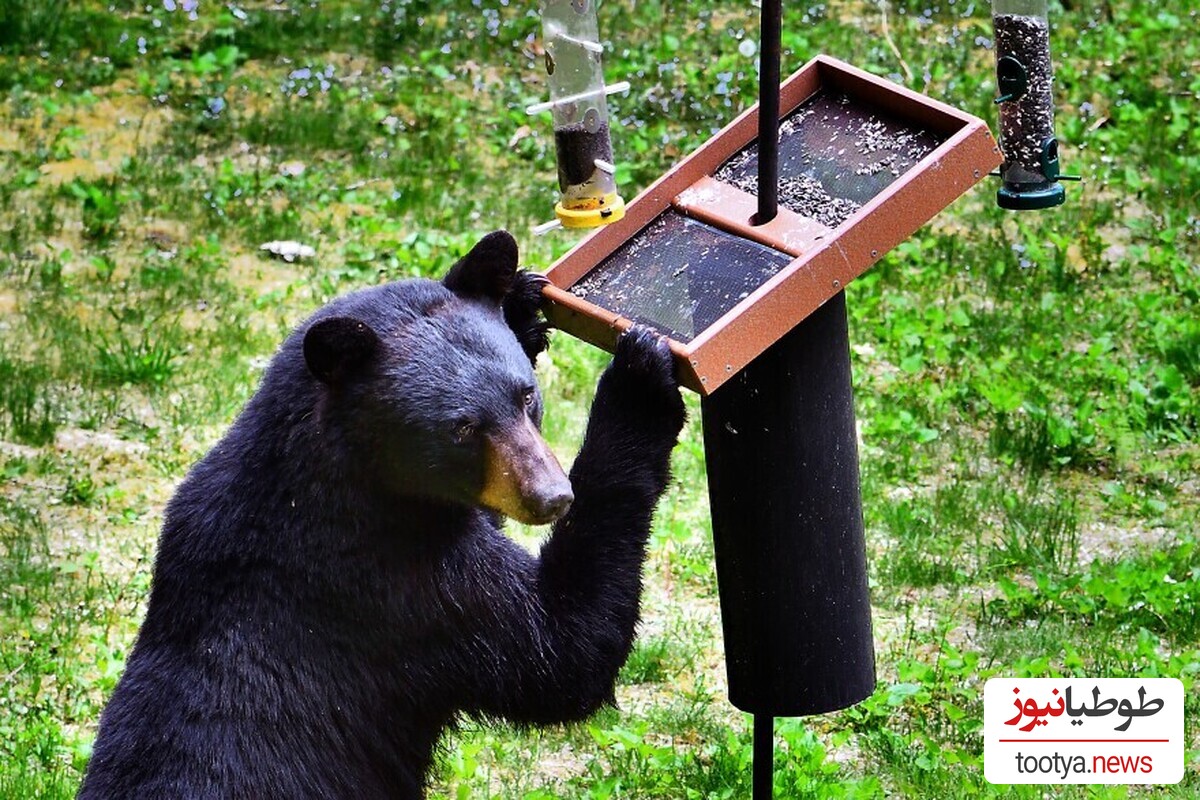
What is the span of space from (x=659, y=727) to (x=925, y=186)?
2.37m

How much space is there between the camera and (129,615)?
6.41 metres

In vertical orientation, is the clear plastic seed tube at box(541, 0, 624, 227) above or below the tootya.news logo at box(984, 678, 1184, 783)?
above

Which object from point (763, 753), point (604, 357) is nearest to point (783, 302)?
point (763, 753)

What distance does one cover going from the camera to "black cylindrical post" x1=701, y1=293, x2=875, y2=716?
14.9 feet

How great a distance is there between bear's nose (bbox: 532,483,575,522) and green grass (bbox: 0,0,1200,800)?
1.26m

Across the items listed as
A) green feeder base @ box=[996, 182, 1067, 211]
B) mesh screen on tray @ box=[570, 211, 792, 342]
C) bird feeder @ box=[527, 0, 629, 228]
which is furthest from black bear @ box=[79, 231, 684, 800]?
green feeder base @ box=[996, 182, 1067, 211]

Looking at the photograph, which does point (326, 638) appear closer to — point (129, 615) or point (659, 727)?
point (659, 727)

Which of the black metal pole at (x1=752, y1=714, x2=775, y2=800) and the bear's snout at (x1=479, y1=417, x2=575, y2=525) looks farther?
the black metal pole at (x1=752, y1=714, x2=775, y2=800)

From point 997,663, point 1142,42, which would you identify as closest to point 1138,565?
point 997,663

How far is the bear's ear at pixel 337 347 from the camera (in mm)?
4023

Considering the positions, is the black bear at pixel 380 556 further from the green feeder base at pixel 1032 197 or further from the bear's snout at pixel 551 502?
the green feeder base at pixel 1032 197

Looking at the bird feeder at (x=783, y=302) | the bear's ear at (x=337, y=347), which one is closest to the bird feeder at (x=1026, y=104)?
the bird feeder at (x=783, y=302)

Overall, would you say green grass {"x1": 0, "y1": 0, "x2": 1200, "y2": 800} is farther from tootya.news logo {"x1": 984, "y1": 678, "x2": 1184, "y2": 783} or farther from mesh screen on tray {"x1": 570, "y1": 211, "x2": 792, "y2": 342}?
mesh screen on tray {"x1": 570, "y1": 211, "x2": 792, "y2": 342}

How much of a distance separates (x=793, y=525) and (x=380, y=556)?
3.65 ft
